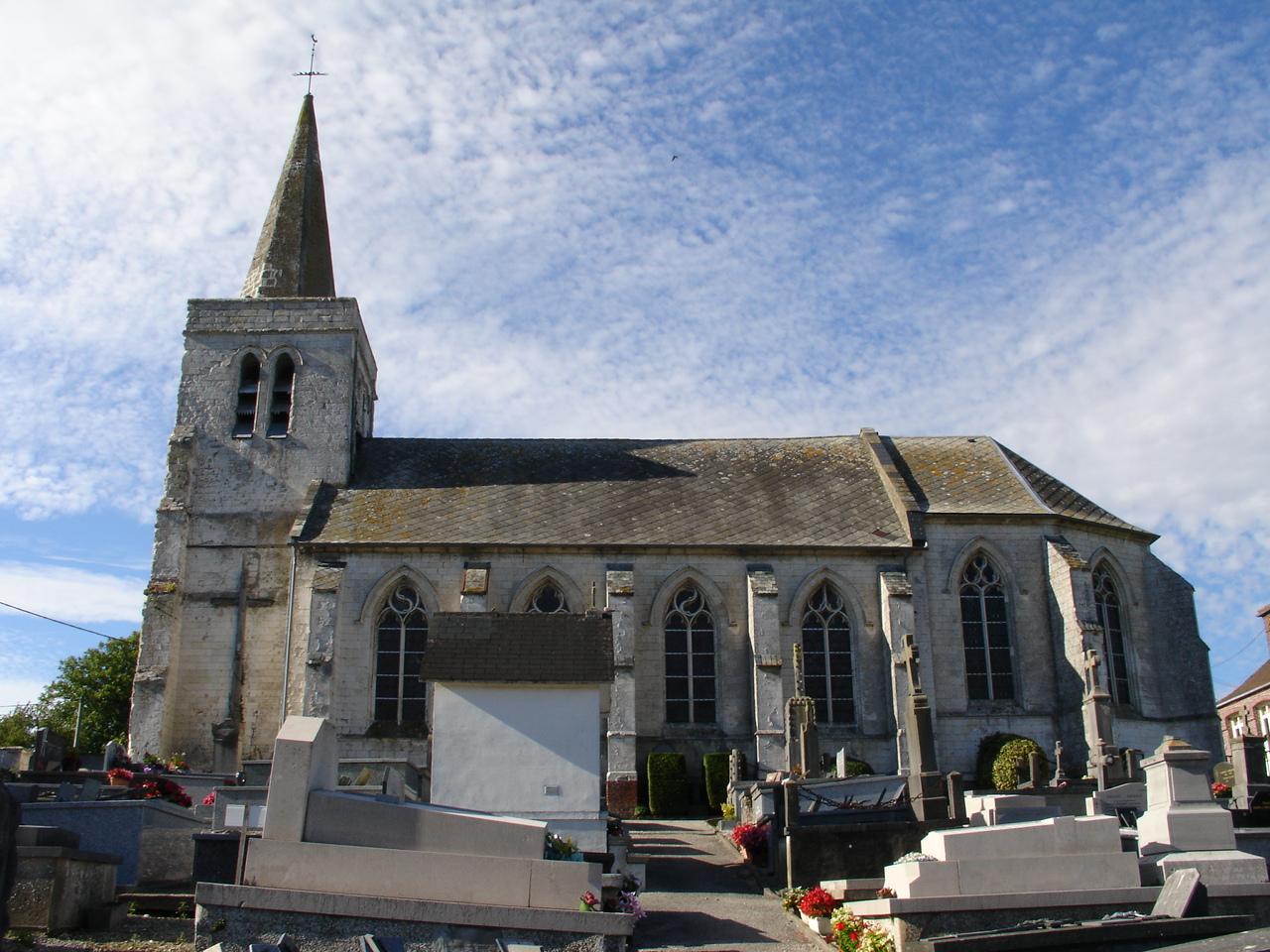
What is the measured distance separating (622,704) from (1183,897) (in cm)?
1470

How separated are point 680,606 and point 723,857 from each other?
8.68 meters

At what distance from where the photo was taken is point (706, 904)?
1398 cm

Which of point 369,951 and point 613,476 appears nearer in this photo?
point 369,951

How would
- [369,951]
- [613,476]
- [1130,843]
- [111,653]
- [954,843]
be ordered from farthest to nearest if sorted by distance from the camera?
[111,653]
[613,476]
[1130,843]
[954,843]
[369,951]

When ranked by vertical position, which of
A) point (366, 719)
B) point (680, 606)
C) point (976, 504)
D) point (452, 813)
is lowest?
point (452, 813)

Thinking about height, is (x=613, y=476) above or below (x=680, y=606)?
above

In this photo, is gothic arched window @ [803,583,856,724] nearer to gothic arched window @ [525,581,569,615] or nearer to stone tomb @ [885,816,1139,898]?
gothic arched window @ [525,581,569,615]

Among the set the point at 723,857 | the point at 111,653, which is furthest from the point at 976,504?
the point at 111,653

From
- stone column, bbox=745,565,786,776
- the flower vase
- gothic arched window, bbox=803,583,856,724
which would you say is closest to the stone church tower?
stone column, bbox=745,565,786,776

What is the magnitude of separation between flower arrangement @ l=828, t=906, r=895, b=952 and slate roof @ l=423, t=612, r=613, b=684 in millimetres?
4139

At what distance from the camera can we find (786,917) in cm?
1334

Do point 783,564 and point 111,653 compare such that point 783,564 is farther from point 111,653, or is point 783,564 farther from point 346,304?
point 111,653

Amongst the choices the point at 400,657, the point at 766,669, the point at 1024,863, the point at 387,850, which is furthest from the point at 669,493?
the point at 387,850

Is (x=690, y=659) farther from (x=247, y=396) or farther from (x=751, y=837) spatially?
(x=247, y=396)
